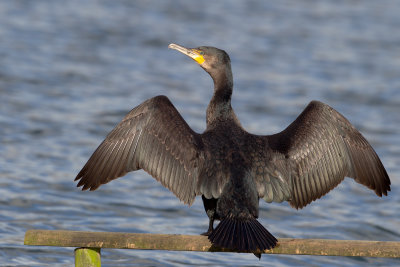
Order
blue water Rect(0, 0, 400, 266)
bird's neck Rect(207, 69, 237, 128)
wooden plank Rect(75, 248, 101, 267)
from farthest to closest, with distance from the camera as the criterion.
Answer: blue water Rect(0, 0, 400, 266) → bird's neck Rect(207, 69, 237, 128) → wooden plank Rect(75, 248, 101, 267)

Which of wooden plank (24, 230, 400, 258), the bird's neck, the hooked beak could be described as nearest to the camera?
wooden plank (24, 230, 400, 258)

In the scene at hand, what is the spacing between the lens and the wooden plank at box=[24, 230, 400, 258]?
5145 mm

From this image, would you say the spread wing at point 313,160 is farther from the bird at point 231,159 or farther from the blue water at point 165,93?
the blue water at point 165,93

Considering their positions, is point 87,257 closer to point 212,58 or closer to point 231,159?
point 231,159

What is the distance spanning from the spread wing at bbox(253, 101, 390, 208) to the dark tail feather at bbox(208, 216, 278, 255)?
49 centimetres

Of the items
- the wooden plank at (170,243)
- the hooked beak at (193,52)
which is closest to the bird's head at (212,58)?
the hooked beak at (193,52)

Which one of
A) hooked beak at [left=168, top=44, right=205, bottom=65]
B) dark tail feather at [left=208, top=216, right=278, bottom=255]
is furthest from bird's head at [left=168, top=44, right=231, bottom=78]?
dark tail feather at [left=208, top=216, right=278, bottom=255]

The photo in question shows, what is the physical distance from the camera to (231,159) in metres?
6.00

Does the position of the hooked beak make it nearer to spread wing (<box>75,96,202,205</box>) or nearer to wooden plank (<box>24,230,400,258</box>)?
spread wing (<box>75,96,202,205</box>)

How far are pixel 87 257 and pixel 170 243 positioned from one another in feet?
2.24

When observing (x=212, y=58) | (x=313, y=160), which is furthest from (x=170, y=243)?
(x=212, y=58)

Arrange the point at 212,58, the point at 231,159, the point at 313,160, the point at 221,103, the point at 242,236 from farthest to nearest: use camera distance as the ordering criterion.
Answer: the point at 212,58
the point at 221,103
the point at 313,160
the point at 231,159
the point at 242,236

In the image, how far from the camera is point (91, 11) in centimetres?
2102

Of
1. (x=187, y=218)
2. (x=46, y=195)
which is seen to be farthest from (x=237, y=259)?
(x=46, y=195)
